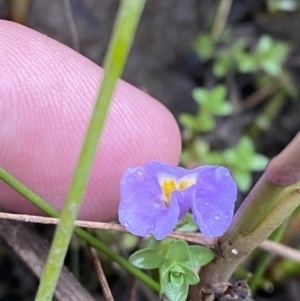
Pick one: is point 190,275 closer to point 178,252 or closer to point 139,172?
point 178,252

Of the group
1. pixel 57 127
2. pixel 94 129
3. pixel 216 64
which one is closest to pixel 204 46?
pixel 216 64

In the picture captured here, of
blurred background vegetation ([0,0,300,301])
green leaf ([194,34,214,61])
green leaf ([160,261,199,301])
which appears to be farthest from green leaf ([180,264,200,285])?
green leaf ([194,34,214,61])

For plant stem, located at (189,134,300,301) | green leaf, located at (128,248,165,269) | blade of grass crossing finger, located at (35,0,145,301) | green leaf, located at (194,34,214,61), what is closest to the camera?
blade of grass crossing finger, located at (35,0,145,301)

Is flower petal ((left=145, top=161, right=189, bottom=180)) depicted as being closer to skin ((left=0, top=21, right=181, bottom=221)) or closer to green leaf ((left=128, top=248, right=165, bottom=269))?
green leaf ((left=128, top=248, right=165, bottom=269))

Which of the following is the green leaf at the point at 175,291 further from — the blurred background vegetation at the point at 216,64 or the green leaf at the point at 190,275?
the blurred background vegetation at the point at 216,64

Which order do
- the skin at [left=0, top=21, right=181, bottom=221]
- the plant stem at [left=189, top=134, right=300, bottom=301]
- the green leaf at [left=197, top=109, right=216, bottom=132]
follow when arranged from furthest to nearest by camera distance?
the green leaf at [left=197, top=109, right=216, bottom=132] < the skin at [left=0, top=21, right=181, bottom=221] < the plant stem at [left=189, top=134, right=300, bottom=301]

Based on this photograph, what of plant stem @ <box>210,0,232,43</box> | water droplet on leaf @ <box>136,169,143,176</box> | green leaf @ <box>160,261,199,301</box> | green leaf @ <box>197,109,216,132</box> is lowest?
green leaf @ <box>197,109,216,132</box>
